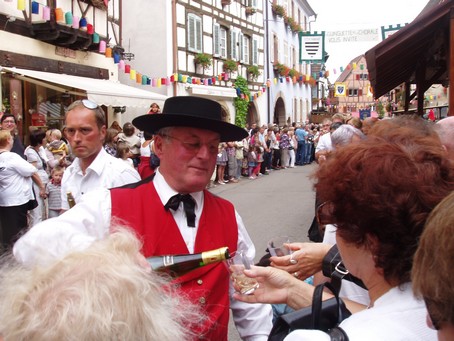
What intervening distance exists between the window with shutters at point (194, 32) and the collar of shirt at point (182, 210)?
17.6 meters

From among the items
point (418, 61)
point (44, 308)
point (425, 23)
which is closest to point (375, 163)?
point (44, 308)

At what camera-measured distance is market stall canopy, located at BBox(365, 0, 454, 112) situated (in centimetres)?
518

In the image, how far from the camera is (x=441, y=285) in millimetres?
961

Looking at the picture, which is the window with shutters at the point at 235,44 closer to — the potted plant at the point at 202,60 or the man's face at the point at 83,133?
the potted plant at the point at 202,60

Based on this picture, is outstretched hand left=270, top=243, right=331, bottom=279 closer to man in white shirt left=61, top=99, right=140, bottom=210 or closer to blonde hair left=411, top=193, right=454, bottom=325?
blonde hair left=411, top=193, right=454, bottom=325

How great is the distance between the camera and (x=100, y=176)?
3414mm

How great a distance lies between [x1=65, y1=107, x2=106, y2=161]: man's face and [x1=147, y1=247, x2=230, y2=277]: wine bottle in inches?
73.2

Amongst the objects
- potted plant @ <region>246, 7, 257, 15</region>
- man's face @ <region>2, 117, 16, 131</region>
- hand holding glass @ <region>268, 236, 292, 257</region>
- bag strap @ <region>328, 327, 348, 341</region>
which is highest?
potted plant @ <region>246, 7, 257, 15</region>

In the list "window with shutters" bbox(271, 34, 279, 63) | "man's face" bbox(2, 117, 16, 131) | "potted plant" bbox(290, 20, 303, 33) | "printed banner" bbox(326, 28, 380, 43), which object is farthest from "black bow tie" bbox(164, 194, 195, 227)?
"potted plant" bbox(290, 20, 303, 33)

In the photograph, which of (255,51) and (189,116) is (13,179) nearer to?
(189,116)

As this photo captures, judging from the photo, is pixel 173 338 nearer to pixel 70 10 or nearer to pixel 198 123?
pixel 198 123

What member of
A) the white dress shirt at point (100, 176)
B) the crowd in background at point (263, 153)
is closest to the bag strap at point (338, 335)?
the white dress shirt at point (100, 176)

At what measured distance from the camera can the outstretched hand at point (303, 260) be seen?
2.11m

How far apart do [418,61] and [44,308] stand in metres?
9.33
